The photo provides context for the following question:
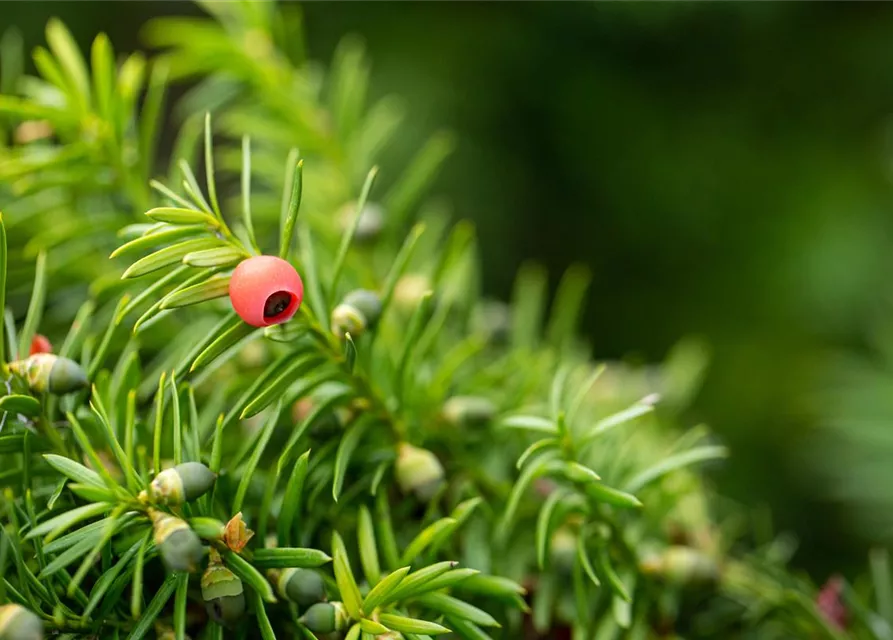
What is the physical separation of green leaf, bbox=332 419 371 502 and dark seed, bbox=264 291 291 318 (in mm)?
67

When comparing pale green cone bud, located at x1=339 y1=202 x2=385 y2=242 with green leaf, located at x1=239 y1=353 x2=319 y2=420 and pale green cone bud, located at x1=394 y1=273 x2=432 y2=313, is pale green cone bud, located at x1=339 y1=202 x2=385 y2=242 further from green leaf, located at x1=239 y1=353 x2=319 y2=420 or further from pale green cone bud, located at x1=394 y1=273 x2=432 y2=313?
green leaf, located at x1=239 y1=353 x2=319 y2=420

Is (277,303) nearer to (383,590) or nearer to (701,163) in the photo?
(383,590)

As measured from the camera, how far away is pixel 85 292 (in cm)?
52

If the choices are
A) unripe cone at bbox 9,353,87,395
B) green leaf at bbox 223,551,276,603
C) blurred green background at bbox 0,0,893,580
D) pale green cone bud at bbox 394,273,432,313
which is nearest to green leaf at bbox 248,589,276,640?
green leaf at bbox 223,551,276,603

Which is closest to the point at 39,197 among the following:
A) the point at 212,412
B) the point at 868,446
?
the point at 212,412

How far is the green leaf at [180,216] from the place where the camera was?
32 centimetres

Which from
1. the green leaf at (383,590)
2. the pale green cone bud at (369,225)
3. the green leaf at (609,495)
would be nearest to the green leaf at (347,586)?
the green leaf at (383,590)

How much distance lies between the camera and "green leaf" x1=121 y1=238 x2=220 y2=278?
12.7 inches

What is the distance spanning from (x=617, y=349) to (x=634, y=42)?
42 centimetres

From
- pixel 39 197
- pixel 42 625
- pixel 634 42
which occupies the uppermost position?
pixel 634 42

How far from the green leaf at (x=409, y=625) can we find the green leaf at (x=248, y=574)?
0.05 meters

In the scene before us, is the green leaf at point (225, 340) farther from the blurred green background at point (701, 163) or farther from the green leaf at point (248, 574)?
the blurred green background at point (701, 163)

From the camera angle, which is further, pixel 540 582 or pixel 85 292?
pixel 85 292

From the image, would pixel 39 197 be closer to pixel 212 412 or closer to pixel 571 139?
pixel 212 412
